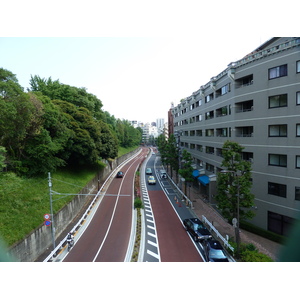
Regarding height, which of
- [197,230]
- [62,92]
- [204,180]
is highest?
[62,92]

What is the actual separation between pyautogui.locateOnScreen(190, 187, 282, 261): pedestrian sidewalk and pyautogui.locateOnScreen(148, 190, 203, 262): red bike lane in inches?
112

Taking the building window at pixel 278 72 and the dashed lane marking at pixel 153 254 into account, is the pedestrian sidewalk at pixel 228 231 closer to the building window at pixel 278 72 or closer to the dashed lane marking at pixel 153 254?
the dashed lane marking at pixel 153 254

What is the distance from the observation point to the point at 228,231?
15.2 m

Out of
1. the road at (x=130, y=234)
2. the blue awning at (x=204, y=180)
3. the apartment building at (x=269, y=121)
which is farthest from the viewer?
the blue awning at (x=204, y=180)

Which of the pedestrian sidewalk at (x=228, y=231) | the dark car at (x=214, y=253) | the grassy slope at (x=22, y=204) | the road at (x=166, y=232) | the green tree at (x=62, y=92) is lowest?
the pedestrian sidewalk at (x=228, y=231)

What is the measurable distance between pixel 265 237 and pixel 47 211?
15524 millimetres

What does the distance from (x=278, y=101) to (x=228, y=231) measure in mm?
10265

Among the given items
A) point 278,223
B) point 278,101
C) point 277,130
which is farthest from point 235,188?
point 278,101

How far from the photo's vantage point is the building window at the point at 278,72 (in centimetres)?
1338

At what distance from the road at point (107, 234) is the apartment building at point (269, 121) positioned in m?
10.5

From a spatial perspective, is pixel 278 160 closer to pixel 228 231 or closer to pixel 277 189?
pixel 277 189

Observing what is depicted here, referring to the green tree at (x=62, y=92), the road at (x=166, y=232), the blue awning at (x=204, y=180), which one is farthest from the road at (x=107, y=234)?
the green tree at (x=62, y=92)

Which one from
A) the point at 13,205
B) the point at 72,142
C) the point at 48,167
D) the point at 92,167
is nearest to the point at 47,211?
the point at 13,205

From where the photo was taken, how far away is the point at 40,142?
16.4m
